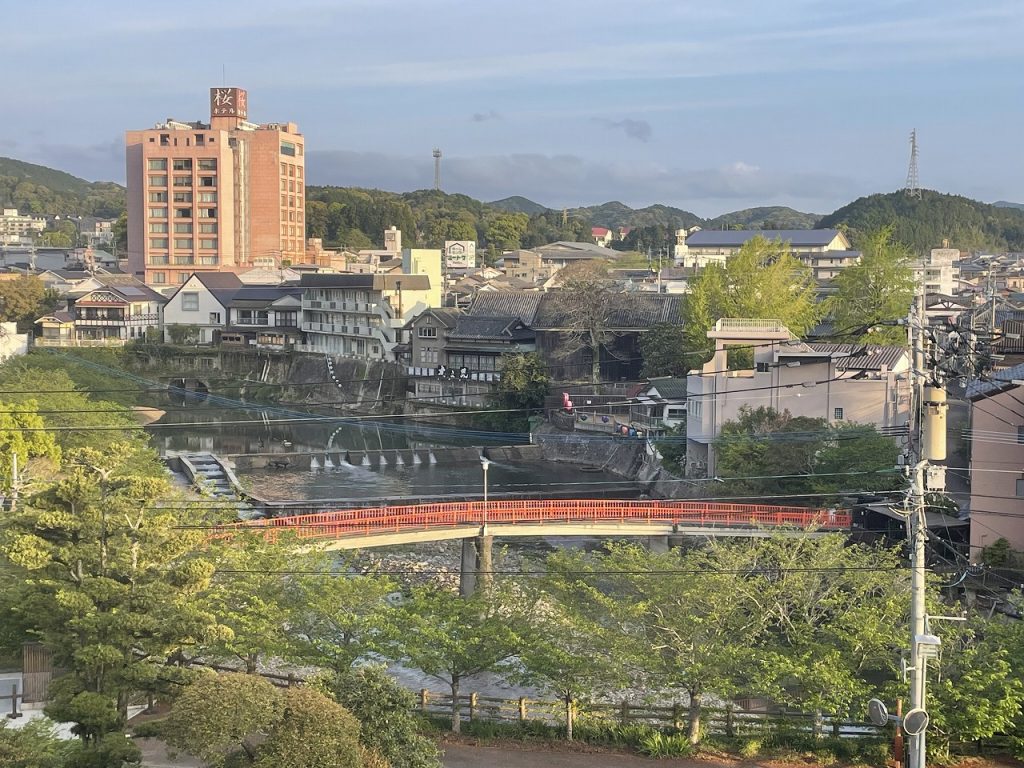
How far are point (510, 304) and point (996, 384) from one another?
27.3 metres

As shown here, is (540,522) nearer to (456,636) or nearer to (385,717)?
(456,636)

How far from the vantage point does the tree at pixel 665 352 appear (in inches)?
1427

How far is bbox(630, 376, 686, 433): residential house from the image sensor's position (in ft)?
107

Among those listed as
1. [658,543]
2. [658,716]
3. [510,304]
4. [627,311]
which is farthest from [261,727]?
[510,304]

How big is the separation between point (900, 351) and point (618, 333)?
15063 mm

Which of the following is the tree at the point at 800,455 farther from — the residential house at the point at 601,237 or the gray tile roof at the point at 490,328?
the residential house at the point at 601,237

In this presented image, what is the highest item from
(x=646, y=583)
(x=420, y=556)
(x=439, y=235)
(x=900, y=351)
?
(x=439, y=235)

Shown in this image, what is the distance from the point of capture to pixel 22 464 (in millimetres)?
22641

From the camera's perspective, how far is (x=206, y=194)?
211 ft

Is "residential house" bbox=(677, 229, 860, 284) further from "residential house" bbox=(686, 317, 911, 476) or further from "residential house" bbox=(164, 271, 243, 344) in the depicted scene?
"residential house" bbox=(686, 317, 911, 476)

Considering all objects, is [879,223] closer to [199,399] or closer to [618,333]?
[618,333]

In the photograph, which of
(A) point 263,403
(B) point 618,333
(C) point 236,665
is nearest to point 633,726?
(C) point 236,665

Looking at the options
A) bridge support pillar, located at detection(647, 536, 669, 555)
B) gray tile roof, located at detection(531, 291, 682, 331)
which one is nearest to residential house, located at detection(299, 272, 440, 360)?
gray tile roof, located at detection(531, 291, 682, 331)

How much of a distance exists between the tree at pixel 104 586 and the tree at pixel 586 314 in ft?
92.5
